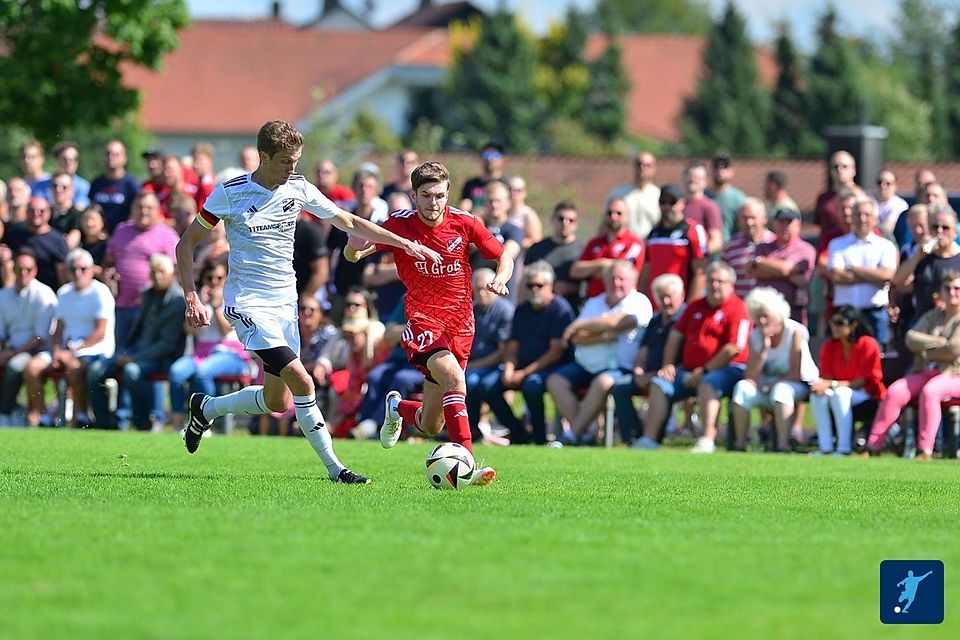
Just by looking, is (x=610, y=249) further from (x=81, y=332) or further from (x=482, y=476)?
(x=482, y=476)

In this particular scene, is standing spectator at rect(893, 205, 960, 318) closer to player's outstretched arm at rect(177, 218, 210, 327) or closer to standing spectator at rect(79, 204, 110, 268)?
player's outstretched arm at rect(177, 218, 210, 327)

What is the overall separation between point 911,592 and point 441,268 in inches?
201

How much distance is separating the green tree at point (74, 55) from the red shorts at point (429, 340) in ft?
62.0

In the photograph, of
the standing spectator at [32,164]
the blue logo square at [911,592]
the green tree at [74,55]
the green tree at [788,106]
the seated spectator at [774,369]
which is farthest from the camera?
the green tree at [788,106]

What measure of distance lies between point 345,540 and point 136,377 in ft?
36.3

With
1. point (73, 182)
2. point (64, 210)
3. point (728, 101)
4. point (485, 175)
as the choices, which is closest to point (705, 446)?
point (485, 175)

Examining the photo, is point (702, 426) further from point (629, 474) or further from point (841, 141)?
point (841, 141)

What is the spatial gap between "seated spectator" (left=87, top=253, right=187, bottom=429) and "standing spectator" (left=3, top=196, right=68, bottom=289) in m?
1.41

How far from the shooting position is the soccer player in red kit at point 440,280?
11195 millimetres

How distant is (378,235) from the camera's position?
10852 millimetres

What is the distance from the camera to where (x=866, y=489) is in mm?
11406

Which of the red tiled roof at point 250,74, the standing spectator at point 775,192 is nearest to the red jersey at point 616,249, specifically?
the standing spectator at point 775,192

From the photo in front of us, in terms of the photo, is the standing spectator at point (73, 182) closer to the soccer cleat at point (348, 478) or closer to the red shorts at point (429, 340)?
the red shorts at point (429, 340)

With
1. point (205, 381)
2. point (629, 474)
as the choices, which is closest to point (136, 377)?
point (205, 381)
